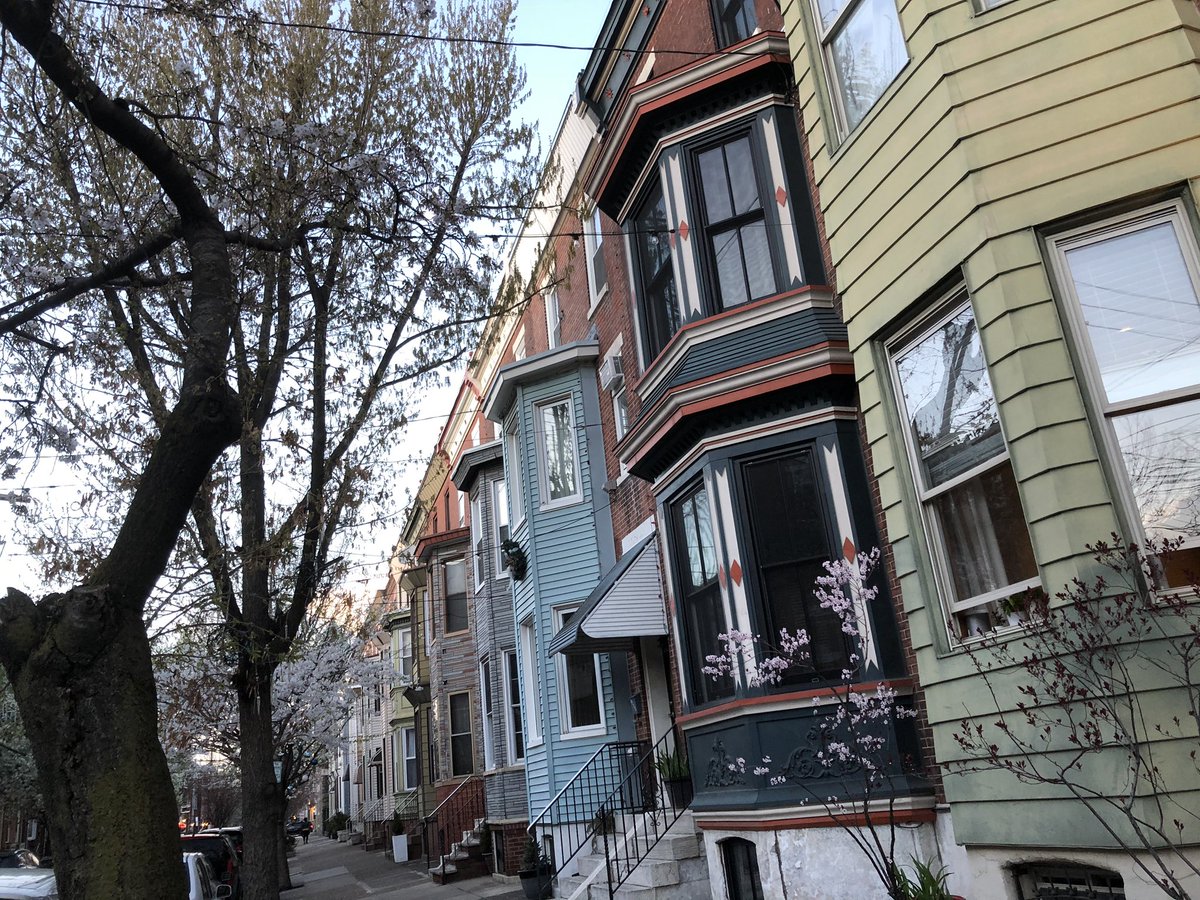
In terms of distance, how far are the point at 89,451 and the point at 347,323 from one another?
3025 millimetres

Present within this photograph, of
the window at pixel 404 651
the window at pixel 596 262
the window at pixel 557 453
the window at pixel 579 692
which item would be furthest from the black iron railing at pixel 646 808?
the window at pixel 404 651

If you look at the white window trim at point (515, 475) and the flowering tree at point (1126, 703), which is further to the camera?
the white window trim at point (515, 475)

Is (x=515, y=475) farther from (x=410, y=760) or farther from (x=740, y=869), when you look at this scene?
(x=410, y=760)

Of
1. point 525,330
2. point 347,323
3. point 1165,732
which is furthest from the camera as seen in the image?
point 525,330

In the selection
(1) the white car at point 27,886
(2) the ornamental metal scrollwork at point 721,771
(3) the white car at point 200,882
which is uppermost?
(2) the ornamental metal scrollwork at point 721,771

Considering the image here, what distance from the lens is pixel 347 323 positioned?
437 inches

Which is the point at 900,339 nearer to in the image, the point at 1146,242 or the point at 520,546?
the point at 1146,242

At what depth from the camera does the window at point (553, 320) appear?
19625 millimetres

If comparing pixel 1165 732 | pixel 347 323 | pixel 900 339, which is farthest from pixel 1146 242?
pixel 347 323

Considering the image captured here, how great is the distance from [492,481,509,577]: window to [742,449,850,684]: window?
1185 centimetres

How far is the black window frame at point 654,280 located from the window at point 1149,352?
5.81 meters

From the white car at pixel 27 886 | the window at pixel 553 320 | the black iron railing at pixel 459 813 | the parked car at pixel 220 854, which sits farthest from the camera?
the black iron railing at pixel 459 813

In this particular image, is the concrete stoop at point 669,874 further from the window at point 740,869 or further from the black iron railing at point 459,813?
the black iron railing at point 459,813

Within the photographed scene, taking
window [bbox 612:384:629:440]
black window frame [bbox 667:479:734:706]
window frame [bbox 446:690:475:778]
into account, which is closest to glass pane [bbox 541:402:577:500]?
window [bbox 612:384:629:440]
